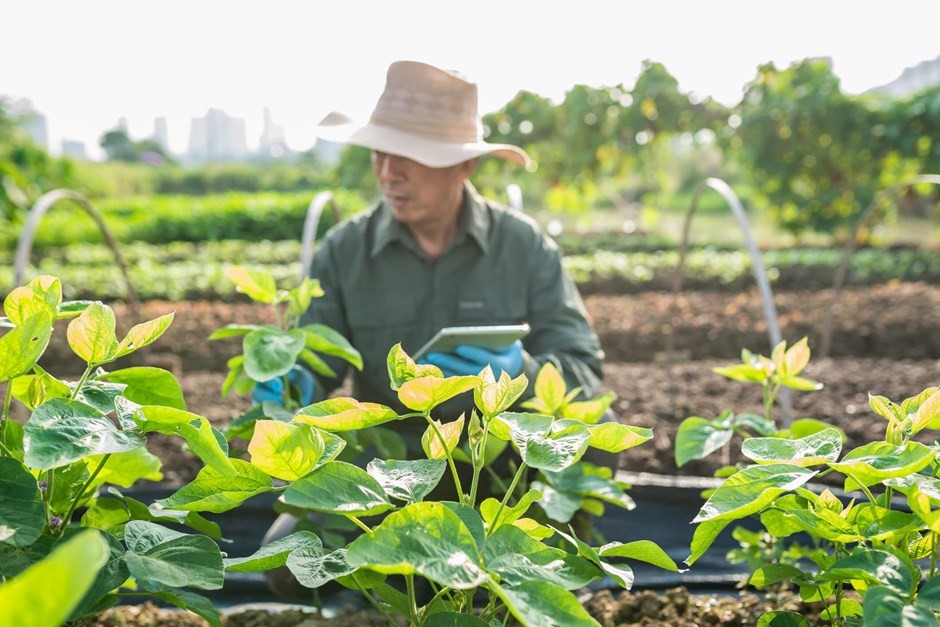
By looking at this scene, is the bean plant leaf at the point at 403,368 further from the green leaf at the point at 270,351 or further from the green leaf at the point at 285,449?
the green leaf at the point at 270,351

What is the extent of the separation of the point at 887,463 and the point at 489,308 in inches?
72.7

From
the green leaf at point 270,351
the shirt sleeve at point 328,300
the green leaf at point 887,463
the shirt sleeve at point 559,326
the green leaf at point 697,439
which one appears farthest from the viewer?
the shirt sleeve at point 328,300

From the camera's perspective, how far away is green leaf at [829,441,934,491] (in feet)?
2.47

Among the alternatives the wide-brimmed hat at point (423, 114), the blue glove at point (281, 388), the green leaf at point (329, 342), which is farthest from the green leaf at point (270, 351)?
the wide-brimmed hat at point (423, 114)

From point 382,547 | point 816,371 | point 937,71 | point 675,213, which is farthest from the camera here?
point 937,71

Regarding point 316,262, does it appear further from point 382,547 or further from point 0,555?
point 382,547

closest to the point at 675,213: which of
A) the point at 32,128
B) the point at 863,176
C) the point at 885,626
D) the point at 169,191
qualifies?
the point at 863,176

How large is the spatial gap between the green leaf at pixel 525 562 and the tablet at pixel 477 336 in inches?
30.7

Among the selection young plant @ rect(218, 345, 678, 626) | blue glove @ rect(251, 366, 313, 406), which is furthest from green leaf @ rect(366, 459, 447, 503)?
blue glove @ rect(251, 366, 313, 406)

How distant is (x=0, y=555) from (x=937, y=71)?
39.5 metres

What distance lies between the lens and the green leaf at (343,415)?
803 millimetres

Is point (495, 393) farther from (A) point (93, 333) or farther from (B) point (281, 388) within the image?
(B) point (281, 388)

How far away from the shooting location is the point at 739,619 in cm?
142

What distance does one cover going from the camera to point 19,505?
75cm
